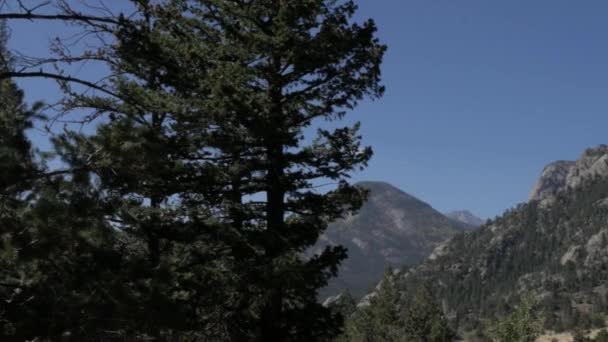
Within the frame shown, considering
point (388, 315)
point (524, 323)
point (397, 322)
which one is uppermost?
point (388, 315)

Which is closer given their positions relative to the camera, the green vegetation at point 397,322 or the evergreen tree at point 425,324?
the green vegetation at point 397,322

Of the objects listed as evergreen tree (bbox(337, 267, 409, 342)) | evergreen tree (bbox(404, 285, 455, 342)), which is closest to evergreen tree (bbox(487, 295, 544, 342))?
evergreen tree (bbox(337, 267, 409, 342))

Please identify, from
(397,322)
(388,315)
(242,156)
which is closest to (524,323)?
(242,156)

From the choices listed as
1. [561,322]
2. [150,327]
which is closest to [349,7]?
[150,327]

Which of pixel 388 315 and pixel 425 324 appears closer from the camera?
pixel 388 315

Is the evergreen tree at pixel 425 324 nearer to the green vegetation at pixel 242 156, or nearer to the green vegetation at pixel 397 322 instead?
the green vegetation at pixel 397 322

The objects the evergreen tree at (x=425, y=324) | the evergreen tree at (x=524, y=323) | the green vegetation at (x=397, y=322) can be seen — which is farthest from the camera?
the evergreen tree at (x=425, y=324)

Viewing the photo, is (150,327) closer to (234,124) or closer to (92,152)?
(92,152)

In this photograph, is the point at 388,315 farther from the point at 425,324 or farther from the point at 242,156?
the point at 242,156

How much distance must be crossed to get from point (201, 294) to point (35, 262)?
472 cm

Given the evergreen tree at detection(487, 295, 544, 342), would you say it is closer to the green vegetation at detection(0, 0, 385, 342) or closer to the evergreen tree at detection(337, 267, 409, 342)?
the green vegetation at detection(0, 0, 385, 342)

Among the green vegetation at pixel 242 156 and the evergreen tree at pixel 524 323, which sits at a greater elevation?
the green vegetation at pixel 242 156

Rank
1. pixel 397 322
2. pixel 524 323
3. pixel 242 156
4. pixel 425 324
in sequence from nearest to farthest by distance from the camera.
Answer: pixel 242 156
pixel 524 323
pixel 397 322
pixel 425 324

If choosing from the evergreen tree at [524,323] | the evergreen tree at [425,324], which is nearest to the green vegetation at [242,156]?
the evergreen tree at [524,323]
